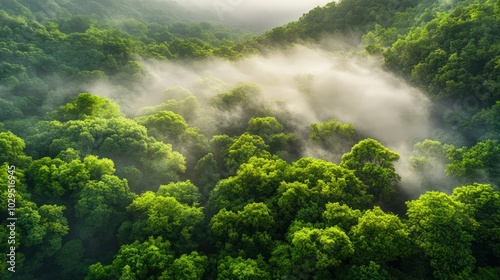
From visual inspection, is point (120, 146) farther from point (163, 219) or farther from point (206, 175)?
point (163, 219)

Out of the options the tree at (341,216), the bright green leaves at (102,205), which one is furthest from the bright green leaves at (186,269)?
the tree at (341,216)

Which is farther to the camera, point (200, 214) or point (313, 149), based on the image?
point (313, 149)

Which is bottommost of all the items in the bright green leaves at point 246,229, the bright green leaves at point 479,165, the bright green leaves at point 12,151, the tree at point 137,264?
the tree at point 137,264

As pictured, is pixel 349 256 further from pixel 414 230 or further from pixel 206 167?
pixel 206 167

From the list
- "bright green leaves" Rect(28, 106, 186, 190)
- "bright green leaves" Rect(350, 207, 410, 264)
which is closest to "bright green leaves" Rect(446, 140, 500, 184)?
"bright green leaves" Rect(350, 207, 410, 264)

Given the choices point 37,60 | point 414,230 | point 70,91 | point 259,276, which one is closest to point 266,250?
point 259,276

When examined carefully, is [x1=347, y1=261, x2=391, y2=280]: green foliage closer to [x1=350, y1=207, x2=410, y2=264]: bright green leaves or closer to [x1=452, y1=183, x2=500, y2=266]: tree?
[x1=350, y1=207, x2=410, y2=264]: bright green leaves

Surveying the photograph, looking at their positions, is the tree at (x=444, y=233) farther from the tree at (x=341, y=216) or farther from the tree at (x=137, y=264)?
the tree at (x=137, y=264)

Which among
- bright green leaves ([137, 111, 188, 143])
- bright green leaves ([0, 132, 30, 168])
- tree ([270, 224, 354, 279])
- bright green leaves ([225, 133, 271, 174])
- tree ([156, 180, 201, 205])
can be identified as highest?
bright green leaves ([137, 111, 188, 143])

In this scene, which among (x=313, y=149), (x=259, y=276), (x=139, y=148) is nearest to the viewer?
(x=259, y=276)
